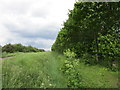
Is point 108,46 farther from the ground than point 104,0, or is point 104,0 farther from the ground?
point 104,0

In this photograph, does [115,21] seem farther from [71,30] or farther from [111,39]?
[71,30]

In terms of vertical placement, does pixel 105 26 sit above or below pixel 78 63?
above

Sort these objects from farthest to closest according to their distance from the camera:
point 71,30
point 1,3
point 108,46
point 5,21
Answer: point 71,30
point 5,21
point 1,3
point 108,46

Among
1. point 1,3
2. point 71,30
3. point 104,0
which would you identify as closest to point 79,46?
point 71,30

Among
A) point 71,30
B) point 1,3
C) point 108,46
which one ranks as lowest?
point 108,46

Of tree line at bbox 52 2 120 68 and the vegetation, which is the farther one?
tree line at bbox 52 2 120 68

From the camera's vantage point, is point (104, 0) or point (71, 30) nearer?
point (104, 0)

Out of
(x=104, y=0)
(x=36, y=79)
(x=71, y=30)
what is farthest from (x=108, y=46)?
(x=71, y=30)

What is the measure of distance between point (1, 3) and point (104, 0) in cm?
449

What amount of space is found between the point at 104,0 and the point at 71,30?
2645mm

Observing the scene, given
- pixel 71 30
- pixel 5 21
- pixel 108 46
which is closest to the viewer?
pixel 108 46

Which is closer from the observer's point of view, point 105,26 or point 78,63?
point 78,63

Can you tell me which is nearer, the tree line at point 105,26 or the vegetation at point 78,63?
the vegetation at point 78,63

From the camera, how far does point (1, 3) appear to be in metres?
3.62
